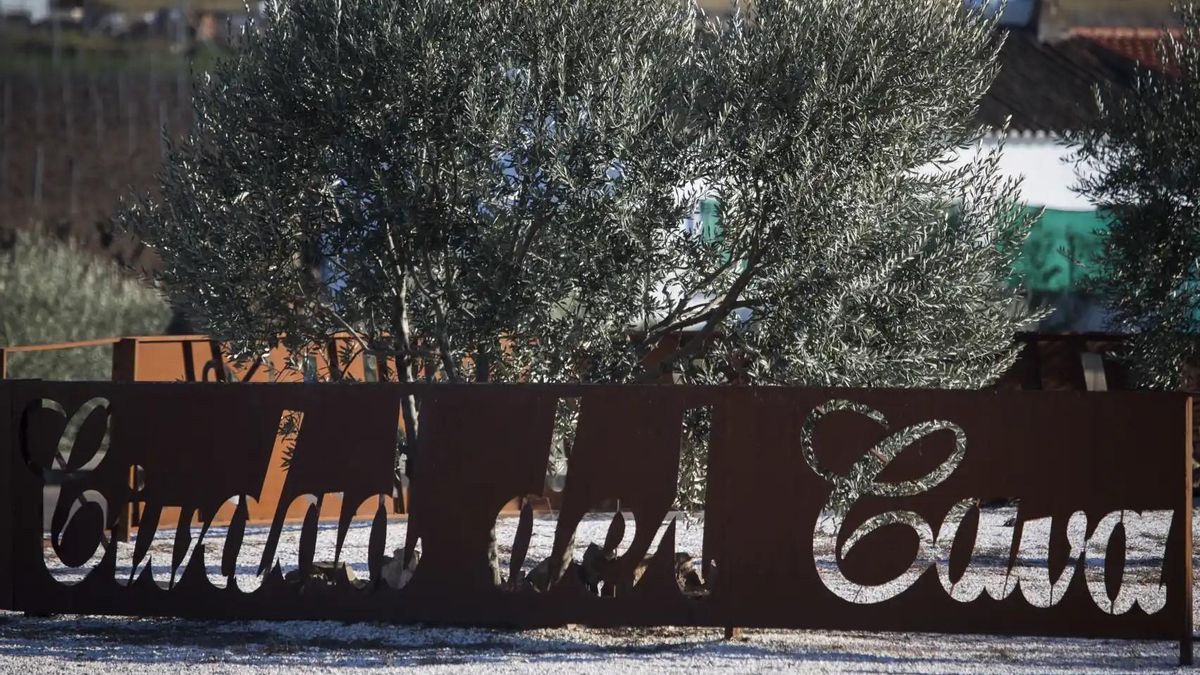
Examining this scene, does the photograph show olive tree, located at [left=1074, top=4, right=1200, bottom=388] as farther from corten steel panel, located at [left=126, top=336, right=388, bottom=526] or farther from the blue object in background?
the blue object in background

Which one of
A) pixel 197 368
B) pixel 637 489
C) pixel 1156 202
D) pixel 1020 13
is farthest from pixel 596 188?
pixel 1020 13

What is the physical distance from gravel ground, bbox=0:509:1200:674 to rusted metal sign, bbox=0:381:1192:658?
151 millimetres

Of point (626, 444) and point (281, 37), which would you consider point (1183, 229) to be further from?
point (281, 37)

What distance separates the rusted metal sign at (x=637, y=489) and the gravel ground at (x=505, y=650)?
0.49ft

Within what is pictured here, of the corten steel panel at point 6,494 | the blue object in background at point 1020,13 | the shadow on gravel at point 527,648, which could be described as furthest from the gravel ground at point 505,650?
the blue object in background at point 1020,13

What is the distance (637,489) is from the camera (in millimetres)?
6625

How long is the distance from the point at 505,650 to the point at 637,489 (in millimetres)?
950

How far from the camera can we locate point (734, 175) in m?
7.11

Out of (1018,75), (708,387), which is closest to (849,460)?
(708,387)

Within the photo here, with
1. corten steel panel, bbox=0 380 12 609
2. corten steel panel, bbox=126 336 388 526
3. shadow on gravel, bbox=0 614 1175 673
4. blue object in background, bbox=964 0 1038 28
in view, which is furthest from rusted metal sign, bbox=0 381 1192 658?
blue object in background, bbox=964 0 1038 28

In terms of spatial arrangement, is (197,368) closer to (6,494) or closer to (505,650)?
(6,494)

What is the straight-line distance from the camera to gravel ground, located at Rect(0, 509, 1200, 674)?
6.28 m

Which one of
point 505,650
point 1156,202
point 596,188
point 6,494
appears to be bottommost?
point 505,650

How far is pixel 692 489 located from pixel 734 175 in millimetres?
1606
